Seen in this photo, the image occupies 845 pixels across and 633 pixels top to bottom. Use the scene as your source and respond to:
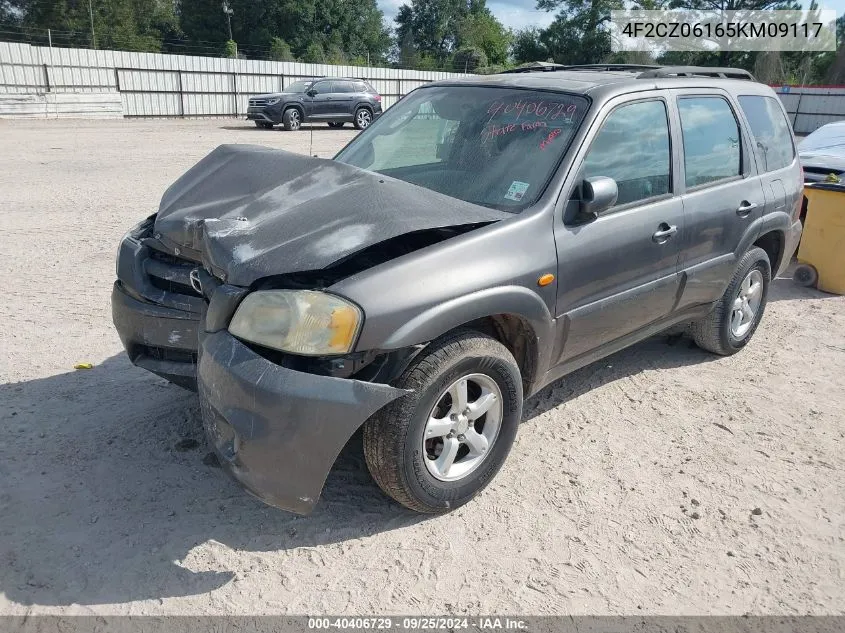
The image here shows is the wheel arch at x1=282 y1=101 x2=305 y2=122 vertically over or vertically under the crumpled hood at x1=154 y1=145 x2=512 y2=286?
over

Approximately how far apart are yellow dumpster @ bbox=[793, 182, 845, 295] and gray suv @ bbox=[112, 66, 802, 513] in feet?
7.65

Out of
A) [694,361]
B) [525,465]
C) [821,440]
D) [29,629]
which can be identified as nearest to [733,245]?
[694,361]

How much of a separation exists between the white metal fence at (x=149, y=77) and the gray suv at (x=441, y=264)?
22.5 m

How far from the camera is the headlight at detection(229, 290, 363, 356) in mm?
2506

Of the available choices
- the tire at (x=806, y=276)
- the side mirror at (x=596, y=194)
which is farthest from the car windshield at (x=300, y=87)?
the side mirror at (x=596, y=194)

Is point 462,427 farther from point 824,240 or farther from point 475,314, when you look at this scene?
point 824,240

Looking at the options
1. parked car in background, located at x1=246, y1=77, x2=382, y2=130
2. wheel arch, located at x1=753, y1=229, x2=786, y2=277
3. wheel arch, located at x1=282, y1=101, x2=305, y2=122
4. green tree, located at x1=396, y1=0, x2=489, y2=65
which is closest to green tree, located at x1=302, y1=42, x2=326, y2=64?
green tree, located at x1=396, y1=0, x2=489, y2=65

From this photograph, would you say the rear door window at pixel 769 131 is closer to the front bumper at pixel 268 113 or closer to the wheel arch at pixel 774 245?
the wheel arch at pixel 774 245

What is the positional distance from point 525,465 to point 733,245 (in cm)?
212

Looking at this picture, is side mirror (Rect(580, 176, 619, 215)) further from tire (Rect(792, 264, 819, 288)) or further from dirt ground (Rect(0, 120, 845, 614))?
tire (Rect(792, 264, 819, 288))

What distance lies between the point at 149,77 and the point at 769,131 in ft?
82.1

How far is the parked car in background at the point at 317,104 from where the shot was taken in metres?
20.5

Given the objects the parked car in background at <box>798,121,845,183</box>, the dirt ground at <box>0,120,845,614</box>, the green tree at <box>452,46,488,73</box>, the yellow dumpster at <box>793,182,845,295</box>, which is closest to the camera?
the dirt ground at <box>0,120,845,614</box>

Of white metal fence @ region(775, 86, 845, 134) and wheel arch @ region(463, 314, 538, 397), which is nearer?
wheel arch @ region(463, 314, 538, 397)
